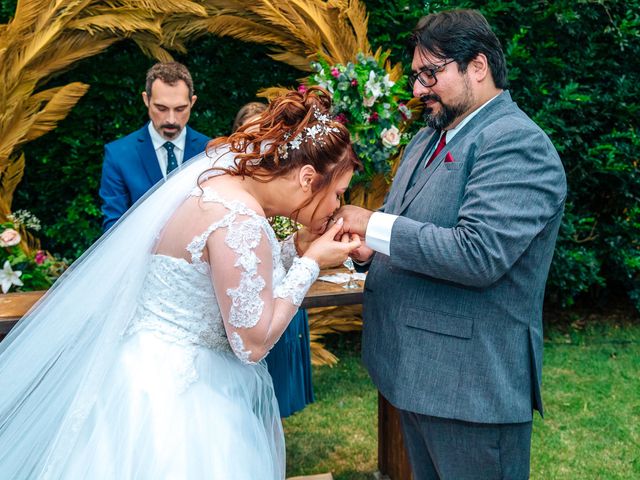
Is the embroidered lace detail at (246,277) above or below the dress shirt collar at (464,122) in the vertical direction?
below

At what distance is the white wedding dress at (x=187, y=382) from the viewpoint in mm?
2104

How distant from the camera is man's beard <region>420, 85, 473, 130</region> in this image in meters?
2.40

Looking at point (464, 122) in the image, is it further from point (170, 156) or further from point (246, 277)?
point (170, 156)

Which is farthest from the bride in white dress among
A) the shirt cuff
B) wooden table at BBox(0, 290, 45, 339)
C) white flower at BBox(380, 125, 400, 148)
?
white flower at BBox(380, 125, 400, 148)

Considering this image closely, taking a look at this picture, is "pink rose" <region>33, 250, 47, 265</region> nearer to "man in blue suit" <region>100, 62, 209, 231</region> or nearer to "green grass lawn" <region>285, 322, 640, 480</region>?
"man in blue suit" <region>100, 62, 209, 231</region>

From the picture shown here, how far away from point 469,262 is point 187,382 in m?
1.04

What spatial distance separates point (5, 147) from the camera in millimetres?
5258

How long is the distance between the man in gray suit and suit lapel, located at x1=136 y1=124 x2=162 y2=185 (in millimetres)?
2174

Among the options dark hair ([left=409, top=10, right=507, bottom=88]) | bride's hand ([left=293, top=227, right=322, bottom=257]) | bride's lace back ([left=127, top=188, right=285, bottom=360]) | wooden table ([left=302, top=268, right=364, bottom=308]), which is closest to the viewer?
bride's lace back ([left=127, top=188, right=285, bottom=360])

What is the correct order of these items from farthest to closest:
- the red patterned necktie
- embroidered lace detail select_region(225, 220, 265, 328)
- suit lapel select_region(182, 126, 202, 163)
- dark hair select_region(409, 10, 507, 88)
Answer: suit lapel select_region(182, 126, 202, 163)
the red patterned necktie
dark hair select_region(409, 10, 507, 88)
embroidered lace detail select_region(225, 220, 265, 328)

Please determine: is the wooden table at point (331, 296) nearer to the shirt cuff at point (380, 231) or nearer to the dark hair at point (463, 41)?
the shirt cuff at point (380, 231)

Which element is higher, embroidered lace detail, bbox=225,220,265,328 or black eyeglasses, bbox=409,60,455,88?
black eyeglasses, bbox=409,60,455,88

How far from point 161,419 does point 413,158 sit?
1392 mm

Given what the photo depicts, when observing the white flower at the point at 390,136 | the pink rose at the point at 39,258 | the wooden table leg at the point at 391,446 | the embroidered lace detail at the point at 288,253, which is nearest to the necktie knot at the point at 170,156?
the pink rose at the point at 39,258
